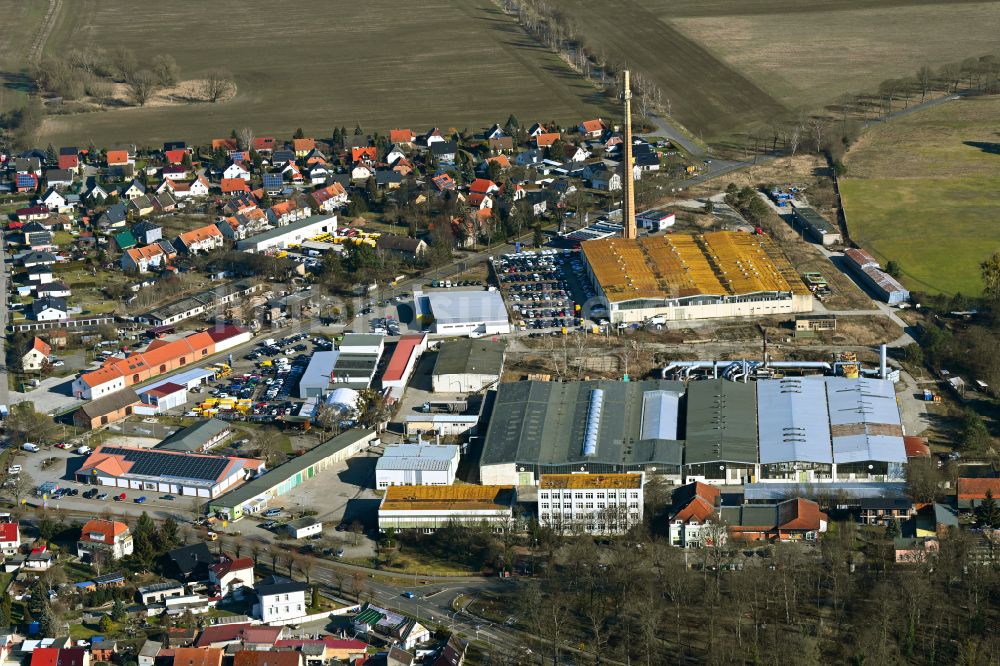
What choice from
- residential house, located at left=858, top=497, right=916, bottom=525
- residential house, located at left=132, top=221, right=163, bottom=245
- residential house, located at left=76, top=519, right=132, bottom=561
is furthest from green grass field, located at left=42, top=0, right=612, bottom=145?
residential house, located at left=858, top=497, right=916, bottom=525

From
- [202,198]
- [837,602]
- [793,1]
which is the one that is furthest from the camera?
[793,1]

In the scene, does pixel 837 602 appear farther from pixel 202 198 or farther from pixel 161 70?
pixel 161 70

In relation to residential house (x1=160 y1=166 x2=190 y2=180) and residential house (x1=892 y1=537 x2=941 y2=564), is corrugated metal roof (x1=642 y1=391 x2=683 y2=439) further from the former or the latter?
residential house (x1=160 y1=166 x2=190 y2=180)

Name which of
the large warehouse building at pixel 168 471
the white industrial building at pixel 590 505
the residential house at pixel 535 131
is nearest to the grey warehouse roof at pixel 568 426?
the white industrial building at pixel 590 505

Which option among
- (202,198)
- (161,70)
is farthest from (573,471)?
(161,70)

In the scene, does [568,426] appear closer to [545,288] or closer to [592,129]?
[545,288]

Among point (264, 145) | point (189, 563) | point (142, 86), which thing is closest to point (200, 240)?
point (264, 145)
